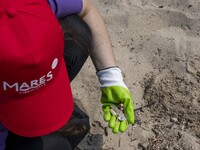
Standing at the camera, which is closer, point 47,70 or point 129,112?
point 47,70

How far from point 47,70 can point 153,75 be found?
0.78 meters

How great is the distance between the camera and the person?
969mm

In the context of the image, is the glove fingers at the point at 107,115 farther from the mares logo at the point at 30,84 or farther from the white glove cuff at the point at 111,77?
the mares logo at the point at 30,84

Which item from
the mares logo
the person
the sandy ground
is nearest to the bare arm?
the person

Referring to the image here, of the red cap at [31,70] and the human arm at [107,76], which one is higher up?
the red cap at [31,70]

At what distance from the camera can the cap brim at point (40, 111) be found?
109 centimetres

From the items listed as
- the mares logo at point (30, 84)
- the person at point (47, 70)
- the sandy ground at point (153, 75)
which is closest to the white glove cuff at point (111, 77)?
the person at point (47, 70)

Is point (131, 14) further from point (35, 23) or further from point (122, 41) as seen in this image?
point (35, 23)

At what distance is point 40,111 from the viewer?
43.7 inches

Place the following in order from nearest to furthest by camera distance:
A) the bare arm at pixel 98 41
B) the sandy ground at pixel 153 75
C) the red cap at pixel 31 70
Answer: the red cap at pixel 31 70 → the bare arm at pixel 98 41 → the sandy ground at pixel 153 75

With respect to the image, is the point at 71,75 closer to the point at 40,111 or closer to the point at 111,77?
the point at 111,77

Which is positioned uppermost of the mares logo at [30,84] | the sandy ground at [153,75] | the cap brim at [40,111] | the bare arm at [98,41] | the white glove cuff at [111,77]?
the mares logo at [30,84]

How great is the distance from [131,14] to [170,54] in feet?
0.87

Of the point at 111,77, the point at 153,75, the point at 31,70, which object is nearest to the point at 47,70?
the point at 31,70
